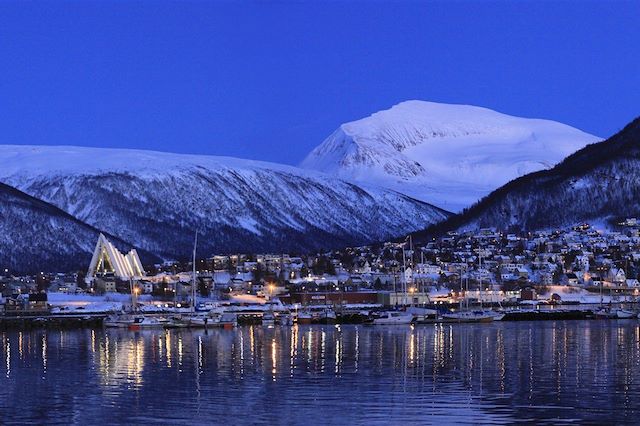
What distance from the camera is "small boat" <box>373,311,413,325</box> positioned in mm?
117250

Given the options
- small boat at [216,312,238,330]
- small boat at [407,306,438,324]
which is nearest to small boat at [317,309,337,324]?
small boat at [407,306,438,324]

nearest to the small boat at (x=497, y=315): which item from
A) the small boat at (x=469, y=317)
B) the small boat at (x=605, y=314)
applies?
the small boat at (x=469, y=317)

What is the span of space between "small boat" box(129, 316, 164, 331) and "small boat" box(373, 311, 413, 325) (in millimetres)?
20428

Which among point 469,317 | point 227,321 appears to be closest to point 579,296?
point 469,317

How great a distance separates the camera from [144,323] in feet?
372

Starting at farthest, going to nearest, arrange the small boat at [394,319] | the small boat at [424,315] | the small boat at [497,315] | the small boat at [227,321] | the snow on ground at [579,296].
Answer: the snow on ground at [579,296], the small boat at [497,315], the small boat at [424,315], the small boat at [394,319], the small boat at [227,321]

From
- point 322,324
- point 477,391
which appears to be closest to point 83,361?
point 477,391

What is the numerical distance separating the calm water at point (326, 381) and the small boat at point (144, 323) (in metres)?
25.2

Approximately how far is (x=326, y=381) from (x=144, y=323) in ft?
210

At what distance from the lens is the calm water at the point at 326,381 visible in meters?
40.5

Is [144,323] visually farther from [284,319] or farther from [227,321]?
[284,319]

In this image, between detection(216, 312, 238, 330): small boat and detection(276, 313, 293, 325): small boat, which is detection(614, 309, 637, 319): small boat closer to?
detection(276, 313, 293, 325): small boat

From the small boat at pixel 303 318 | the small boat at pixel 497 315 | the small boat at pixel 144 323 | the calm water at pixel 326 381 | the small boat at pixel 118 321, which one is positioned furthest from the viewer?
the small boat at pixel 497 315

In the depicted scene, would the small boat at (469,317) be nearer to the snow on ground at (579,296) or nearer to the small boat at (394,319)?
the small boat at (394,319)
